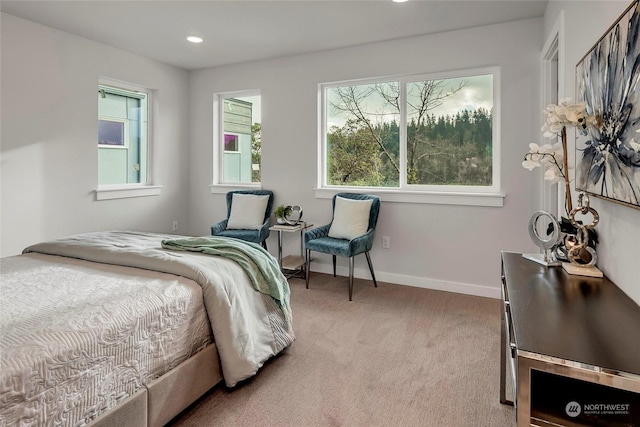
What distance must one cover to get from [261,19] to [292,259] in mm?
2407

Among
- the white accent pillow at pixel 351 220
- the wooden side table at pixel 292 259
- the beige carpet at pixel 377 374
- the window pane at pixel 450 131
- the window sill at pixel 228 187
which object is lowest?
the beige carpet at pixel 377 374

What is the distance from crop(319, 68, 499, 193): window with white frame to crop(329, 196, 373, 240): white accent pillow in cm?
44

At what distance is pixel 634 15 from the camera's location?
1237 millimetres

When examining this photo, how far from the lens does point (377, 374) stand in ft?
7.22

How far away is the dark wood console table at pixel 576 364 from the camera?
87 cm

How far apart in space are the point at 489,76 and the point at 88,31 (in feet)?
12.6

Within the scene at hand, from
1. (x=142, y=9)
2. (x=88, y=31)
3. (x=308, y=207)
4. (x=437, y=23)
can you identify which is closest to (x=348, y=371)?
(x=308, y=207)

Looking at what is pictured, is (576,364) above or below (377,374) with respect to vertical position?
above

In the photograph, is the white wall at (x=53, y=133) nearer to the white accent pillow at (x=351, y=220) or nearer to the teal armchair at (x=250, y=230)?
the teal armchair at (x=250, y=230)

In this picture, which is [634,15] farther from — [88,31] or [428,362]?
[88,31]

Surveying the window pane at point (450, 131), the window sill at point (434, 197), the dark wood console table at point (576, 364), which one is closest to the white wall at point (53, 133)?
the window sill at point (434, 197)

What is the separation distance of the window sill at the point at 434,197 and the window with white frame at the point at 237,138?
3.98 feet

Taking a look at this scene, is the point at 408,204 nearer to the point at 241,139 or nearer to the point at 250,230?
the point at 250,230

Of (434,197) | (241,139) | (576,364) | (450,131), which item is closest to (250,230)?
(241,139)
